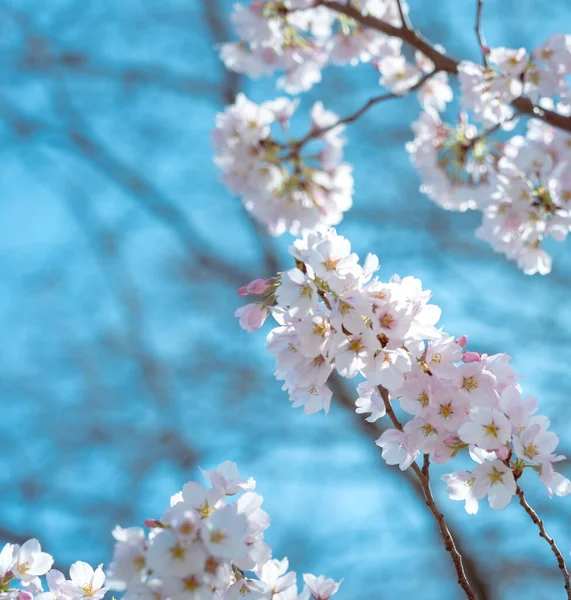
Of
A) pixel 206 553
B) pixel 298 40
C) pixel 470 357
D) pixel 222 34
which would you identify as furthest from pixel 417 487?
pixel 222 34

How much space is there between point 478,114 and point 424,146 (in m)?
0.48

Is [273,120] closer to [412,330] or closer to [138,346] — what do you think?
[412,330]

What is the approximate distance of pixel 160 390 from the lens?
4.58 m

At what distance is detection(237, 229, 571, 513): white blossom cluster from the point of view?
100 cm

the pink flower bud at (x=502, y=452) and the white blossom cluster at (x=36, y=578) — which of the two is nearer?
the pink flower bud at (x=502, y=452)

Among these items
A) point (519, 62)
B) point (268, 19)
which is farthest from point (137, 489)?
point (519, 62)

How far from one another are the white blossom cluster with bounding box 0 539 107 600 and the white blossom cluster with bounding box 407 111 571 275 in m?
1.66

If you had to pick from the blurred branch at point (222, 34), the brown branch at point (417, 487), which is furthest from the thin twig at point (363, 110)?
the blurred branch at point (222, 34)

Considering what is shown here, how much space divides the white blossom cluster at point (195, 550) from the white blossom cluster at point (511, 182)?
1.55 meters

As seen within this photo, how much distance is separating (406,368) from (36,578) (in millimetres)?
775

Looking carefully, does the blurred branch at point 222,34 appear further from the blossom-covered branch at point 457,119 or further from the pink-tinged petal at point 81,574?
the pink-tinged petal at point 81,574

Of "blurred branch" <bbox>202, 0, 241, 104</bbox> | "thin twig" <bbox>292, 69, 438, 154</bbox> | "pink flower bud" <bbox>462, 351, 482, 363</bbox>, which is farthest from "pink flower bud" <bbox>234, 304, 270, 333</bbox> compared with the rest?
"blurred branch" <bbox>202, 0, 241, 104</bbox>

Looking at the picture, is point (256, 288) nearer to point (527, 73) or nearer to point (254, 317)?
point (254, 317)

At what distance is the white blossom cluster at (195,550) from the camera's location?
0.84 metres
